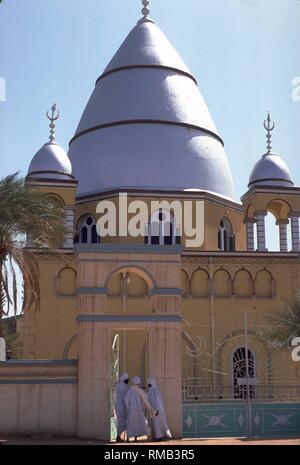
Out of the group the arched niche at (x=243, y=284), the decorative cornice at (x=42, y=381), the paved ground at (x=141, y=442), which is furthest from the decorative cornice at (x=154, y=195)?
the paved ground at (x=141, y=442)

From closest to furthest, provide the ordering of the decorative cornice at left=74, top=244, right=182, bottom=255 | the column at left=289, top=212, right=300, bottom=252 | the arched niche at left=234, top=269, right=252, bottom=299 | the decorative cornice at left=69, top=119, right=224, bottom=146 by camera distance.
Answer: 1. the decorative cornice at left=74, top=244, right=182, bottom=255
2. the arched niche at left=234, top=269, right=252, bottom=299
3. the column at left=289, top=212, right=300, bottom=252
4. the decorative cornice at left=69, top=119, right=224, bottom=146

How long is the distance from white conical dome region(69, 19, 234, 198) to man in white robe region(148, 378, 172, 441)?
14.8 m

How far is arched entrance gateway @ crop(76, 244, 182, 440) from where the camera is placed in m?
15.3

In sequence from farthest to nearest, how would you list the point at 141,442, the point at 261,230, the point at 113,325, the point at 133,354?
the point at 261,230, the point at 133,354, the point at 113,325, the point at 141,442

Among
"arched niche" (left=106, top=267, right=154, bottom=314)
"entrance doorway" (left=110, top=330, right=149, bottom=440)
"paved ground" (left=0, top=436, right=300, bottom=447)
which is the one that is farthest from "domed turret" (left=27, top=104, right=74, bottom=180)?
"paved ground" (left=0, top=436, right=300, bottom=447)

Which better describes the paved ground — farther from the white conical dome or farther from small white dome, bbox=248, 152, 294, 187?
small white dome, bbox=248, 152, 294, 187

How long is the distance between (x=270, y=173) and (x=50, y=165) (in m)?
9.05

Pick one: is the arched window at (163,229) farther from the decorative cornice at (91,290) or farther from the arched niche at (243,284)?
the decorative cornice at (91,290)

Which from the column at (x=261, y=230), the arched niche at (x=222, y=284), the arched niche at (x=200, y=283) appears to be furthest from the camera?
the column at (x=261, y=230)

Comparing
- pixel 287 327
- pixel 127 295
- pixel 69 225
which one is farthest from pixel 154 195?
pixel 287 327

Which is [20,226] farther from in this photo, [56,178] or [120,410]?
[56,178]

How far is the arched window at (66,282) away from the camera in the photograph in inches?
1080

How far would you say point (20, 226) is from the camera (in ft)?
60.1

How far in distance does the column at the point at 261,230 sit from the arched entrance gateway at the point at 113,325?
13.9 metres
